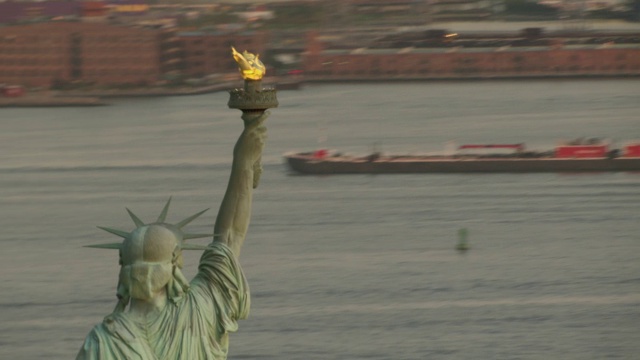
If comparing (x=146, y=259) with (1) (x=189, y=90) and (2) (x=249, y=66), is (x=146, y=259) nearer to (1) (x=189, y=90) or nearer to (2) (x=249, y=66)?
(2) (x=249, y=66)

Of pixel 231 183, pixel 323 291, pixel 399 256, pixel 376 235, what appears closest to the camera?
pixel 231 183

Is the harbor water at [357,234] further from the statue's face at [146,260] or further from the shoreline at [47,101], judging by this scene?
the shoreline at [47,101]

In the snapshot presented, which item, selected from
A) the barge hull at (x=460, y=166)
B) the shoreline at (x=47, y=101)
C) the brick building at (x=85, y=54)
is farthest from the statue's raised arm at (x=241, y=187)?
the brick building at (x=85, y=54)

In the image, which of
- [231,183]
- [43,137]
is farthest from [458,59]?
[231,183]

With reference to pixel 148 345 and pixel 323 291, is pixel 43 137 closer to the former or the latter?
pixel 323 291

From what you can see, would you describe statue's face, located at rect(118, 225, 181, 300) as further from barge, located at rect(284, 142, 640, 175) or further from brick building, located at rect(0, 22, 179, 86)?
brick building, located at rect(0, 22, 179, 86)

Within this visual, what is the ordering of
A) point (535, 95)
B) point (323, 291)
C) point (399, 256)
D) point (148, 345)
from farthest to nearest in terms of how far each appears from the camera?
point (535, 95) < point (399, 256) < point (323, 291) < point (148, 345)
